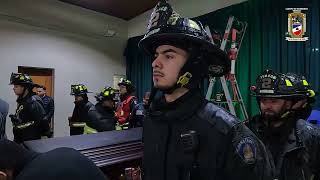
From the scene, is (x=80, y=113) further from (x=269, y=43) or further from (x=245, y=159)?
(x=245, y=159)

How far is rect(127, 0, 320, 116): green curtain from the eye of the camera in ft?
13.1

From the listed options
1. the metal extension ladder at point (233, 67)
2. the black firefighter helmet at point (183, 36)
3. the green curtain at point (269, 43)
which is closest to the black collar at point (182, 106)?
the black firefighter helmet at point (183, 36)

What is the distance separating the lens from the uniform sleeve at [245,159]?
94cm

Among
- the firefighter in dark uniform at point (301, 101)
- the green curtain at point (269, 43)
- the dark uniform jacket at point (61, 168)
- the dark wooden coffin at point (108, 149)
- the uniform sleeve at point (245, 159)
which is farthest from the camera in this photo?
the green curtain at point (269, 43)

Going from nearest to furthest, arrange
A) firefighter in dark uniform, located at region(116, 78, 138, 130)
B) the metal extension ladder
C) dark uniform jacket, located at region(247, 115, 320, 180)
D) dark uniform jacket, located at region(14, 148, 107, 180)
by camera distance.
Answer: dark uniform jacket, located at region(14, 148, 107, 180) < dark uniform jacket, located at region(247, 115, 320, 180) < the metal extension ladder < firefighter in dark uniform, located at region(116, 78, 138, 130)

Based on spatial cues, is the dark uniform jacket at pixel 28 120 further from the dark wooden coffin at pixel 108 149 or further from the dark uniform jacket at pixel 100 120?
the dark wooden coffin at pixel 108 149

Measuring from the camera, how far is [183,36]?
1075 mm

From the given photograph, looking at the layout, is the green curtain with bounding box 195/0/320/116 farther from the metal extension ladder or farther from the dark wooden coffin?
the dark wooden coffin

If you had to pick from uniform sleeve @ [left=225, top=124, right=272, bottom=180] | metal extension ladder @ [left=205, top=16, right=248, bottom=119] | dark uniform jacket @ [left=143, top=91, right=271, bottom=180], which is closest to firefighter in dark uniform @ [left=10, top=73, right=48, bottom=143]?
metal extension ladder @ [left=205, top=16, right=248, bottom=119]

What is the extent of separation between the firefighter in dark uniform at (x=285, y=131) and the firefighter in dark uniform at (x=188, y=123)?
0.68 meters

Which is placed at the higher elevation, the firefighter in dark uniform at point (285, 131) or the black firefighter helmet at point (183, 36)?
the black firefighter helmet at point (183, 36)

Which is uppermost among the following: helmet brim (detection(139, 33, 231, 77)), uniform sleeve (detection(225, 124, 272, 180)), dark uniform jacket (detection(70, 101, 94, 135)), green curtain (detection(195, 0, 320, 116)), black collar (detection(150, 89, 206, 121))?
green curtain (detection(195, 0, 320, 116))

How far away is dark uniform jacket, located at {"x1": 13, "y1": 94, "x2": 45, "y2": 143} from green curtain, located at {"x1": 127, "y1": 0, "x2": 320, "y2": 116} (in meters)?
3.37

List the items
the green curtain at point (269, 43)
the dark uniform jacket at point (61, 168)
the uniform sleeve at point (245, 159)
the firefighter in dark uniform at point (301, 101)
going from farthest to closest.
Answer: the green curtain at point (269, 43)
the firefighter in dark uniform at point (301, 101)
the uniform sleeve at point (245, 159)
the dark uniform jacket at point (61, 168)
